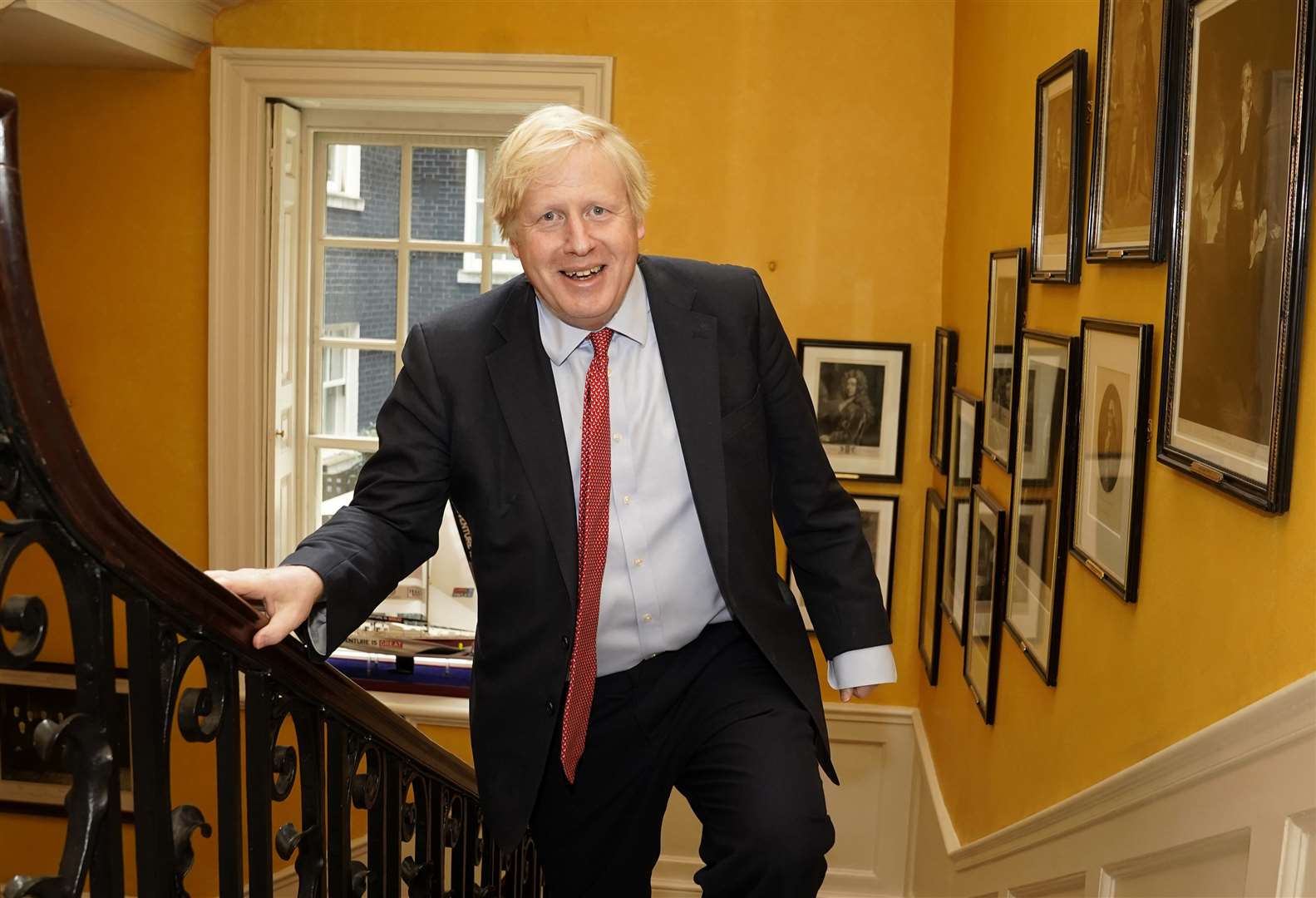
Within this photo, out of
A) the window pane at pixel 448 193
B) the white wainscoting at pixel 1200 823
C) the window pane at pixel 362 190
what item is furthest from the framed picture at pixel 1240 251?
the window pane at pixel 362 190

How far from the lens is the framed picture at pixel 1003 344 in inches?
113

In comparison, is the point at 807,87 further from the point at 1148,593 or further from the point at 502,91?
the point at 1148,593

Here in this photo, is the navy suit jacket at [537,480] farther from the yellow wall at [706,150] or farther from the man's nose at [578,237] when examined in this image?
the yellow wall at [706,150]

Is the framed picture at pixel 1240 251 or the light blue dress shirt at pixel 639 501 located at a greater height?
the framed picture at pixel 1240 251

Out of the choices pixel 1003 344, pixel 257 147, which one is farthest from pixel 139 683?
pixel 257 147

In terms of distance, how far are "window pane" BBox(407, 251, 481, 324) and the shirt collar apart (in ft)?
8.48

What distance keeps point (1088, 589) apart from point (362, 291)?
3.10 meters

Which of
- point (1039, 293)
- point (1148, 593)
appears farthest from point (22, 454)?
point (1039, 293)

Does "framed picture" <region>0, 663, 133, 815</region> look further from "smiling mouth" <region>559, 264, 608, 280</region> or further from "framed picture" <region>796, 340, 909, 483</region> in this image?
"smiling mouth" <region>559, 264, 608, 280</region>

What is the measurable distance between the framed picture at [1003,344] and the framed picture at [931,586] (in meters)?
0.77

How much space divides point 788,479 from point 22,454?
1398 mm

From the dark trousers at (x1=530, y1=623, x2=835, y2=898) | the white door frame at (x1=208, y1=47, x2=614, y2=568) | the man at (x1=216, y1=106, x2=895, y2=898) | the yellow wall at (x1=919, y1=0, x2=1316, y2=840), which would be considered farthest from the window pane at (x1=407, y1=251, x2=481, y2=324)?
the dark trousers at (x1=530, y1=623, x2=835, y2=898)

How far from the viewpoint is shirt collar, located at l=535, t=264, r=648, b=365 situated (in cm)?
202

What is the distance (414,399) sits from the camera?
1.97 metres
